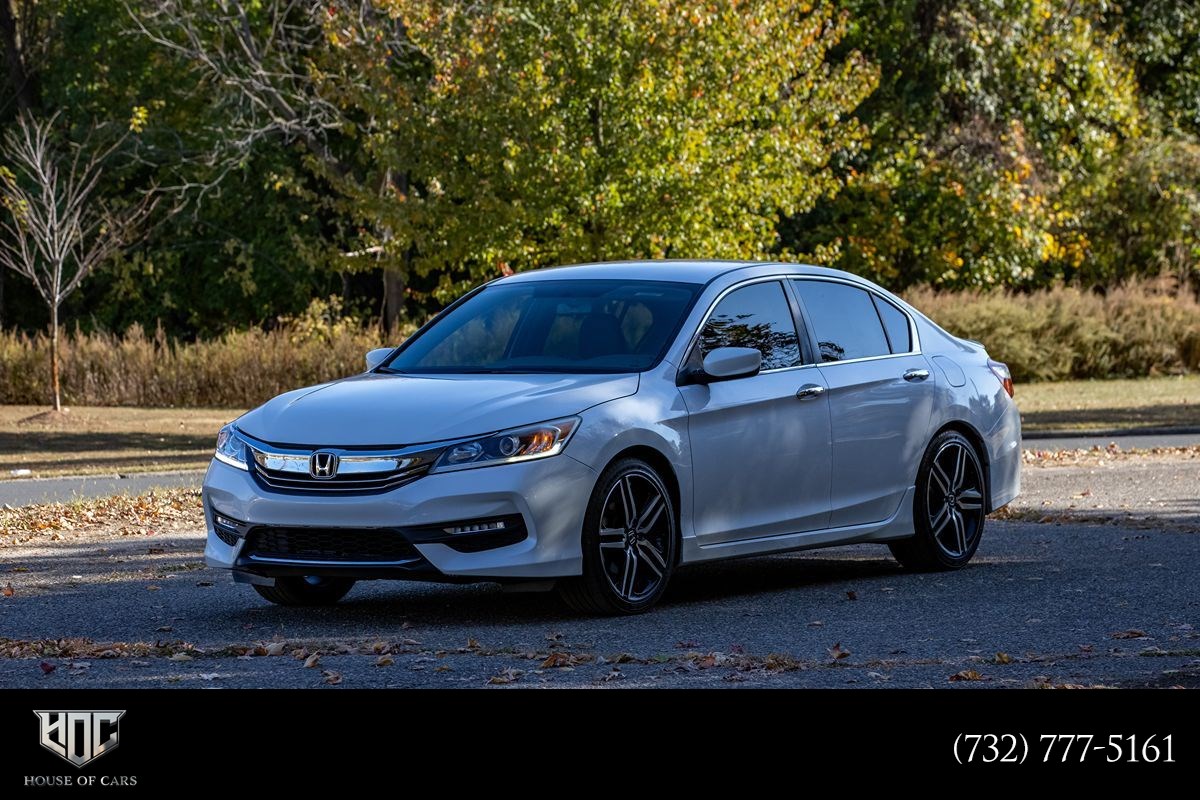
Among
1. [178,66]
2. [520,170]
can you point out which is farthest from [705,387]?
[178,66]

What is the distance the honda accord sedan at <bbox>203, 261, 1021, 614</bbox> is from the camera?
8500 mm

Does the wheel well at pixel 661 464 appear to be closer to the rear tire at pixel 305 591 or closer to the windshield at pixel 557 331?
the windshield at pixel 557 331

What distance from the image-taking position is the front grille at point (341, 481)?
27.7 ft

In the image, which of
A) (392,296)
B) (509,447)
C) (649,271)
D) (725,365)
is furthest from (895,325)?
(392,296)

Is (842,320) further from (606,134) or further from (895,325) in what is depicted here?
(606,134)

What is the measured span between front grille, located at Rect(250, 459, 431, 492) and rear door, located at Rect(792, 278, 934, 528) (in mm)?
2570

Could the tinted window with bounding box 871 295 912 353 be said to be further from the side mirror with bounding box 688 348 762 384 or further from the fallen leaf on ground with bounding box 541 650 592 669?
the fallen leaf on ground with bounding box 541 650 592 669

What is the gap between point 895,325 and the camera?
11.0 m

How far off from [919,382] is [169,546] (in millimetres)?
5015

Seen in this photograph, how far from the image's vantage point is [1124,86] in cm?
4525

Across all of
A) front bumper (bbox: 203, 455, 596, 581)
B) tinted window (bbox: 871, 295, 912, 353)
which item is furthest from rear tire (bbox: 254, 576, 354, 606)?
tinted window (bbox: 871, 295, 912, 353)

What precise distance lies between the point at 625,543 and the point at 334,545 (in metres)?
1.28
